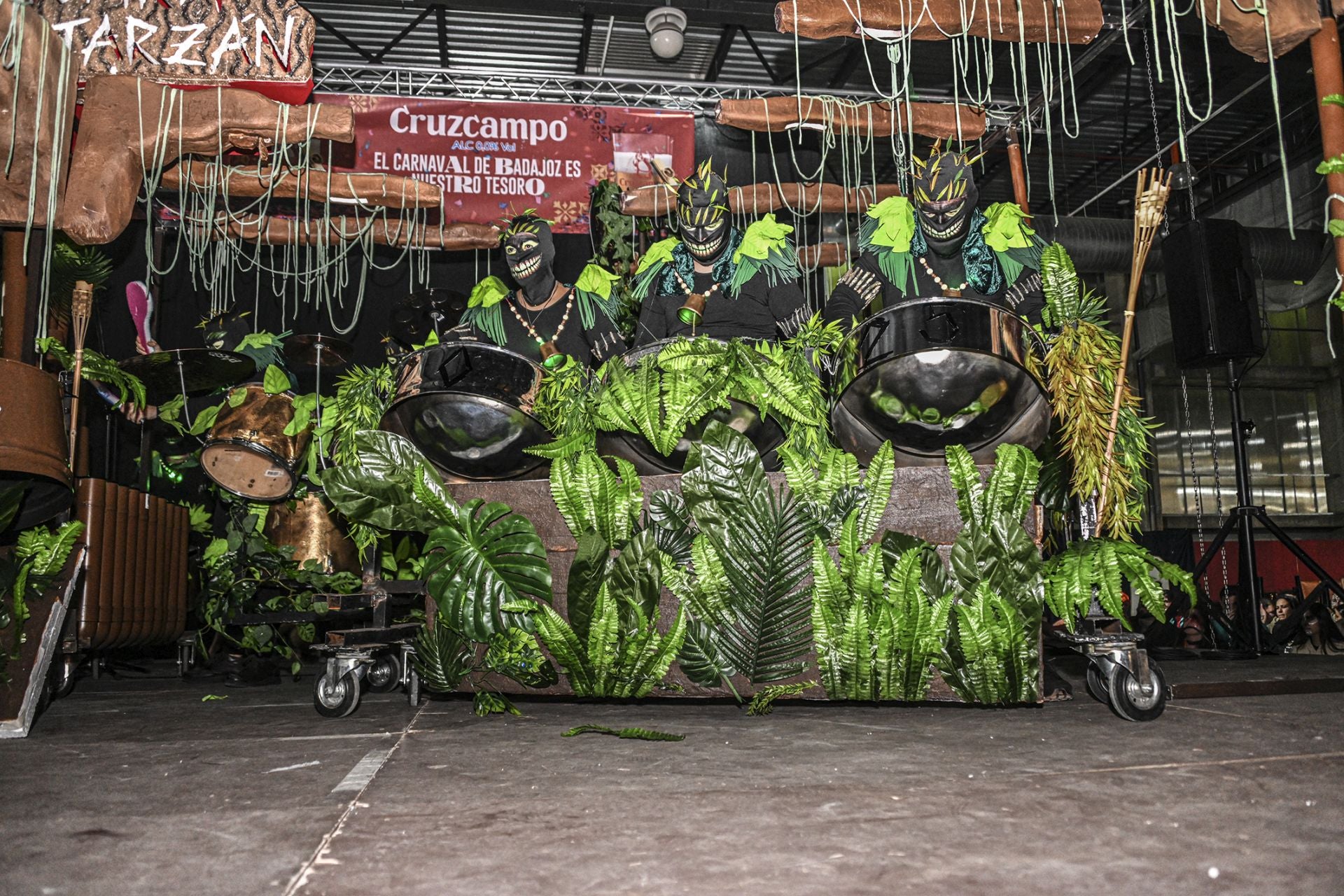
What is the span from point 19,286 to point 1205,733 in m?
4.05

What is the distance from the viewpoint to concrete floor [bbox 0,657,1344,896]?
1.10 meters

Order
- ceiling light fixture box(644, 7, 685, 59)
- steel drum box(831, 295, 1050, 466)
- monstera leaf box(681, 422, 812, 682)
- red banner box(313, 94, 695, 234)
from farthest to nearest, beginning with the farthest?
1. red banner box(313, 94, 695, 234)
2. ceiling light fixture box(644, 7, 685, 59)
3. monstera leaf box(681, 422, 812, 682)
4. steel drum box(831, 295, 1050, 466)

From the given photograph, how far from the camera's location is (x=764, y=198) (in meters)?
5.89

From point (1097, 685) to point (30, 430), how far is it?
2.74 meters

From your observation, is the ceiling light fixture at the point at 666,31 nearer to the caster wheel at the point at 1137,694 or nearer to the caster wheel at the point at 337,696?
the caster wheel at the point at 337,696

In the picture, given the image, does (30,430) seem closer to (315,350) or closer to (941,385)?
(941,385)

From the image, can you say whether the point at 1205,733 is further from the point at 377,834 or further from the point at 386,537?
the point at 386,537

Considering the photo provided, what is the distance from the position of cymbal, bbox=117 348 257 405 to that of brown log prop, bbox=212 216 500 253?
1.49 meters

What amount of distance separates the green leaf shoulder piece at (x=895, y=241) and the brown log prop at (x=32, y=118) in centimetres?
264

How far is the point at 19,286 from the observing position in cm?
366

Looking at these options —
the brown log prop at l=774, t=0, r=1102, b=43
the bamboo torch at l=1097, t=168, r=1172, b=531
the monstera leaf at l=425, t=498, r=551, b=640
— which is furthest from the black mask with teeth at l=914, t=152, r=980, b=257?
the monstera leaf at l=425, t=498, r=551, b=640

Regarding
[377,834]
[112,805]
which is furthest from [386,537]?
[377,834]

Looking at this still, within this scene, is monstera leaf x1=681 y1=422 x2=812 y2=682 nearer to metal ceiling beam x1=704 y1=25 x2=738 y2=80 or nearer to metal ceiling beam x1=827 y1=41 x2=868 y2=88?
metal ceiling beam x1=704 y1=25 x2=738 y2=80

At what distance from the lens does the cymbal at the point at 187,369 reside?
4117 mm
